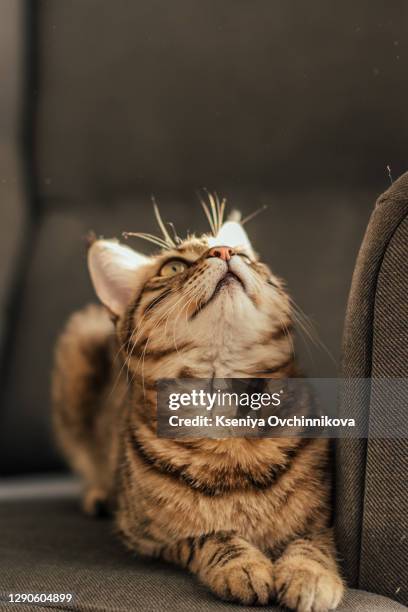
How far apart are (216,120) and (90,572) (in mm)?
738

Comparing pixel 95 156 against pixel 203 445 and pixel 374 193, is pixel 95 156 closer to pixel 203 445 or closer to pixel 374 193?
pixel 374 193

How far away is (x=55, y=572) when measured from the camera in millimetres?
777

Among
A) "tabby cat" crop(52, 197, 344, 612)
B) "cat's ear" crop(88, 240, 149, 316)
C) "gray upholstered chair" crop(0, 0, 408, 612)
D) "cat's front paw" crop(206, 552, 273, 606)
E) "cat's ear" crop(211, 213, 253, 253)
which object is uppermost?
"gray upholstered chair" crop(0, 0, 408, 612)

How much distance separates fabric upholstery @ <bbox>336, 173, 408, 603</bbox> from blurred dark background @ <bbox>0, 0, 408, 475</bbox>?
0.30 meters

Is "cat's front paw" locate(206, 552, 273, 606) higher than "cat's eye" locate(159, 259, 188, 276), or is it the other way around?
"cat's eye" locate(159, 259, 188, 276)

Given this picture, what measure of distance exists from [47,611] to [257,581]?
0.70 ft

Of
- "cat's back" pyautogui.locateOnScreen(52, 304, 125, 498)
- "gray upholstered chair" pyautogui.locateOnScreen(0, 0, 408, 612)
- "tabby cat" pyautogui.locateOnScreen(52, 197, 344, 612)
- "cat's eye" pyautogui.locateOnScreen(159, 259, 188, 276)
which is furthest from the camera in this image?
"cat's back" pyautogui.locateOnScreen(52, 304, 125, 498)

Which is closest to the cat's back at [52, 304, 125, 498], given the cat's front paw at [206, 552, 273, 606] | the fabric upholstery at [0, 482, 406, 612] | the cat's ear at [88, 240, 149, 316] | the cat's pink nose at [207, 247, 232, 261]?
the fabric upholstery at [0, 482, 406, 612]

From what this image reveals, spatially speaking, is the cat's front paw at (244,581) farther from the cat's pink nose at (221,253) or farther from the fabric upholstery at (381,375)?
the cat's pink nose at (221,253)

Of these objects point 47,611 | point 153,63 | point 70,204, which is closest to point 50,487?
point 70,204

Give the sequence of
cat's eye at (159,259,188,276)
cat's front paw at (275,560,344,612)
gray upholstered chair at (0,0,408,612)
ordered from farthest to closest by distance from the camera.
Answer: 1. gray upholstered chair at (0,0,408,612)
2. cat's eye at (159,259,188,276)
3. cat's front paw at (275,560,344,612)

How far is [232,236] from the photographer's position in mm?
1018

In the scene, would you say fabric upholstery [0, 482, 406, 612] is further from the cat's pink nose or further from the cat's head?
the cat's pink nose

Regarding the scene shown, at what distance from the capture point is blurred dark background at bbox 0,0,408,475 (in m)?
1.09
